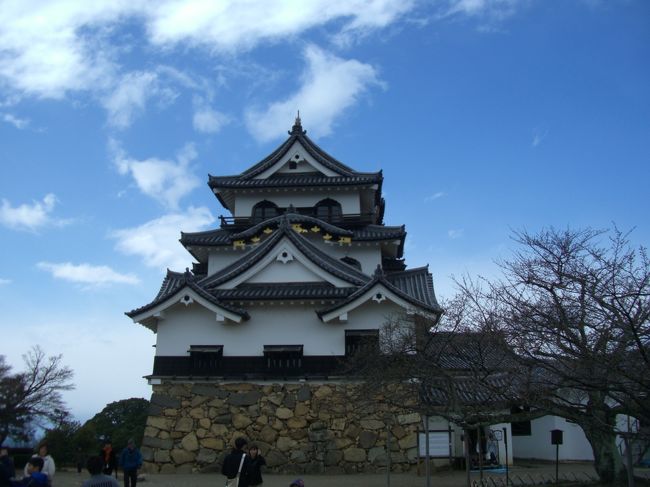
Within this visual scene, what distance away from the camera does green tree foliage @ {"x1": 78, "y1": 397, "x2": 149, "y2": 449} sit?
2241 centimetres

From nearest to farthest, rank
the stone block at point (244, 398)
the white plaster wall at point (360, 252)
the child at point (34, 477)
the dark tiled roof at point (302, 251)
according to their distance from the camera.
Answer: the child at point (34, 477)
the stone block at point (244, 398)
the dark tiled roof at point (302, 251)
the white plaster wall at point (360, 252)

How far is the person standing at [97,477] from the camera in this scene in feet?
18.9

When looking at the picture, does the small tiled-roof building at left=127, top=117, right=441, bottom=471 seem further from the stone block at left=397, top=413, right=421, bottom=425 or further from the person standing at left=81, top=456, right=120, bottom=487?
the person standing at left=81, top=456, right=120, bottom=487

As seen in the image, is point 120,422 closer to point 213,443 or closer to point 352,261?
point 213,443

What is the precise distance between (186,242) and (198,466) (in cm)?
857

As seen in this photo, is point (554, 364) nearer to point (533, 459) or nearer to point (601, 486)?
point (601, 486)

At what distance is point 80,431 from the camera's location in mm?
20781

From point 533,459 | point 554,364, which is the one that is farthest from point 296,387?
point 533,459

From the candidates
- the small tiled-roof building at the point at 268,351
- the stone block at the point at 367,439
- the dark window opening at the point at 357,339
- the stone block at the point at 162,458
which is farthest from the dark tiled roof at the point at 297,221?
the stone block at the point at 162,458

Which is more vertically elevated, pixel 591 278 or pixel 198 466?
pixel 591 278

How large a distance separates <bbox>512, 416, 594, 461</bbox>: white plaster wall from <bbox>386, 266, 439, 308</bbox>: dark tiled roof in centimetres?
670

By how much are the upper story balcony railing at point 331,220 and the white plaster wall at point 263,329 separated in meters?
6.12

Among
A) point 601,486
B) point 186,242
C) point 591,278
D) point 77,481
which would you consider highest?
point 186,242

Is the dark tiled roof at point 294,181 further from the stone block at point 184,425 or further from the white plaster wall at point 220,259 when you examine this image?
the stone block at point 184,425
